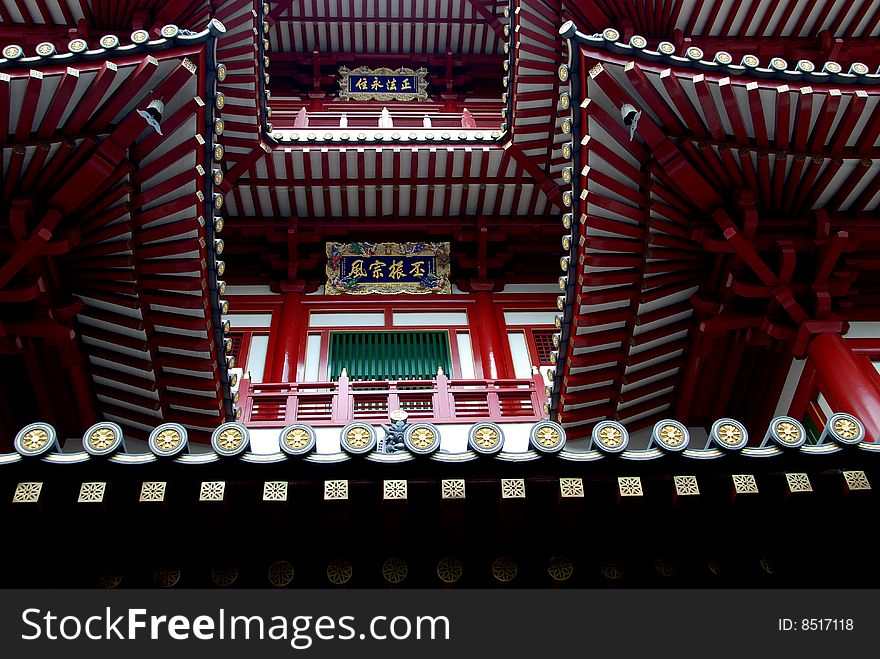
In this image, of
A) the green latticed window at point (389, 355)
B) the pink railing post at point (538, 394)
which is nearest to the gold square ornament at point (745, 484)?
the pink railing post at point (538, 394)

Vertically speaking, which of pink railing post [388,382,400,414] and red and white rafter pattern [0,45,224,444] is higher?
red and white rafter pattern [0,45,224,444]

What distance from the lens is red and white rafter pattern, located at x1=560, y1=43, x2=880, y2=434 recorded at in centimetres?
1069

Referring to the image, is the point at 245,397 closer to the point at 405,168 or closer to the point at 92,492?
the point at 405,168

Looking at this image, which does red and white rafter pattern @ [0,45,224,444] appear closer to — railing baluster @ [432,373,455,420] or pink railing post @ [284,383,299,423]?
pink railing post @ [284,383,299,423]

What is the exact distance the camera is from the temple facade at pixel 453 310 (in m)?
8.66

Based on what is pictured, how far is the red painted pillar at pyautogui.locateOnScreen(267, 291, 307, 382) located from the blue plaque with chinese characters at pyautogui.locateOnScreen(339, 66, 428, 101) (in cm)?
761

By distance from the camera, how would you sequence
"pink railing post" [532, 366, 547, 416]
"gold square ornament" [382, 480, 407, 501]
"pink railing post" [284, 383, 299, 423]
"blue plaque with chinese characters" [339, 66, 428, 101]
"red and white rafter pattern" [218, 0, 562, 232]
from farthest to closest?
"blue plaque with chinese characters" [339, 66, 428, 101], "red and white rafter pattern" [218, 0, 562, 232], "pink railing post" [532, 366, 547, 416], "pink railing post" [284, 383, 299, 423], "gold square ornament" [382, 480, 407, 501]

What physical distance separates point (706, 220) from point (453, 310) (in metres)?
6.16

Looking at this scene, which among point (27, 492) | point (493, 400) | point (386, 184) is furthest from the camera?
point (386, 184)

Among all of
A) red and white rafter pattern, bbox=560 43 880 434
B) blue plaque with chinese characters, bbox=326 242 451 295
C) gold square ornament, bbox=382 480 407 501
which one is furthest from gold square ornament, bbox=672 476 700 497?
blue plaque with chinese characters, bbox=326 242 451 295

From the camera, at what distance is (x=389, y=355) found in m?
15.8

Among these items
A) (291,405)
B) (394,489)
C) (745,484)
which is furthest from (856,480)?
(291,405)

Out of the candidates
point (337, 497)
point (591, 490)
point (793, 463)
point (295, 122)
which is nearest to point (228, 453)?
point (337, 497)

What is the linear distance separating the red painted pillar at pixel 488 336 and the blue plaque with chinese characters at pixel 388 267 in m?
0.78
